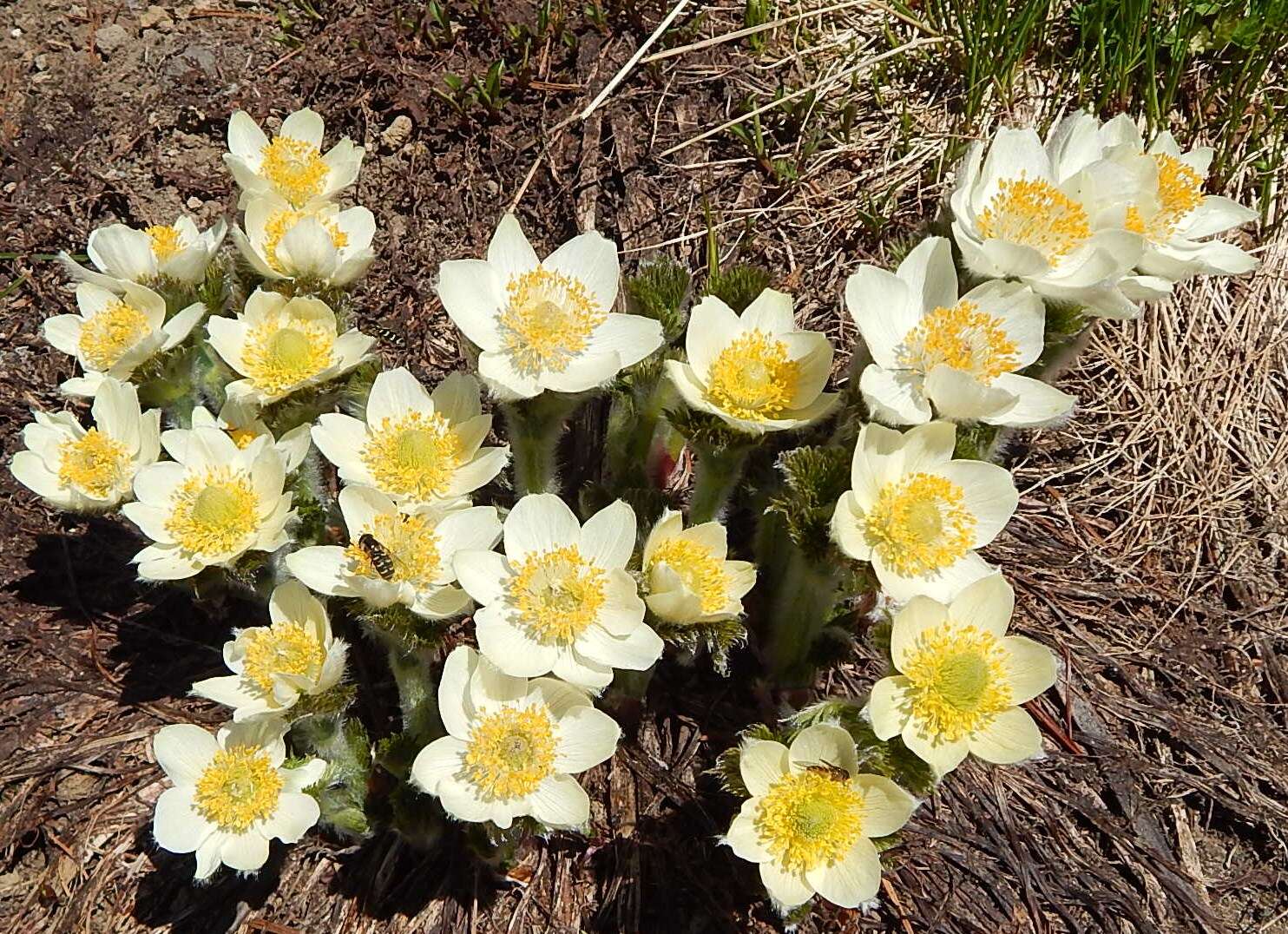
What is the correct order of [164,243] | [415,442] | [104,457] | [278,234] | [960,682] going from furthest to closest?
[164,243]
[278,234]
[104,457]
[415,442]
[960,682]

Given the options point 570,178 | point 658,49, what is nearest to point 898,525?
point 570,178

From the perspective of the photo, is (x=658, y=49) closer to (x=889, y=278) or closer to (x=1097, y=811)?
(x=889, y=278)

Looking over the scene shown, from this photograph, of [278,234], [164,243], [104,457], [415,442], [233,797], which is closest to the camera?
[233,797]

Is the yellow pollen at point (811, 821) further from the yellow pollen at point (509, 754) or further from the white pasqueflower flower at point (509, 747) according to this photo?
the yellow pollen at point (509, 754)

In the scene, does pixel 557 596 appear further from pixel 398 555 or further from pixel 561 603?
pixel 398 555

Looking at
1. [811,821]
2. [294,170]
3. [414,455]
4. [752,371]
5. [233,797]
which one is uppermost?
[294,170]

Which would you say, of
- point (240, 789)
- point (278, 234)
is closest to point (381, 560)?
point (240, 789)
